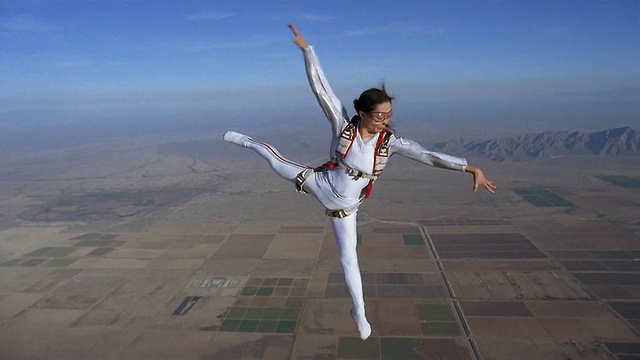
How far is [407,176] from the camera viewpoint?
11381 centimetres

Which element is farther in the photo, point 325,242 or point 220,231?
point 220,231

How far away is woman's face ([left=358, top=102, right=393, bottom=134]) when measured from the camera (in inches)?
171

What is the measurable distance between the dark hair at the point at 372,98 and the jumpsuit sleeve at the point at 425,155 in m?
0.54

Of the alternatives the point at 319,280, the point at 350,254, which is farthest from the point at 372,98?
the point at 319,280

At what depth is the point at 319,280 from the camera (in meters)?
37.1

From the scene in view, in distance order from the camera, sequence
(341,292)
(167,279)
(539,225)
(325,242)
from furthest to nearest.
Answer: (539,225)
(325,242)
(167,279)
(341,292)

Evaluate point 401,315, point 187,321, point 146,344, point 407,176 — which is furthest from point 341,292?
point 407,176

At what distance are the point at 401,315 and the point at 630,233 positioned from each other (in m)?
40.0

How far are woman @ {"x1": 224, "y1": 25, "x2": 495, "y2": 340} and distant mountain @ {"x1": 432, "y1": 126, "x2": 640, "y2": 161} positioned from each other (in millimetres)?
165096

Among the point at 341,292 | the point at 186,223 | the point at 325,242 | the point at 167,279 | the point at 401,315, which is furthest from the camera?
the point at 186,223

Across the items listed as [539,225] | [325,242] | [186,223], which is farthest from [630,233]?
[186,223]

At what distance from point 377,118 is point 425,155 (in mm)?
719

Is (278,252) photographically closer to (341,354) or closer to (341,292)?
(341,292)

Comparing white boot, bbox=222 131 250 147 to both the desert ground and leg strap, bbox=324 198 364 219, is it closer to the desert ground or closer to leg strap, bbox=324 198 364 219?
leg strap, bbox=324 198 364 219
